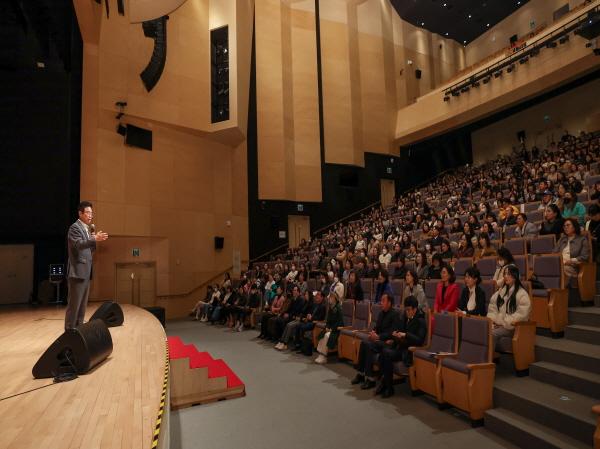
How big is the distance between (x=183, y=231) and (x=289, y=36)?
664 centimetres

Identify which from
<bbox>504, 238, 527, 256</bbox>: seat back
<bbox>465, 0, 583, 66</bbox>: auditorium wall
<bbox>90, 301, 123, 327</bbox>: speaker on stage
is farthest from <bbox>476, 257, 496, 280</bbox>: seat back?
<bbox>465, 0, 583, 66</bbox>: auditorium wall

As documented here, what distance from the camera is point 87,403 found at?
1.99 meters

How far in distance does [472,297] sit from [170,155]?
7536 mm

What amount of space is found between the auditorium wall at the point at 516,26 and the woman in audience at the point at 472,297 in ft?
36.1

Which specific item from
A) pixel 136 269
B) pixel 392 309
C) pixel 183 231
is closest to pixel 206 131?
pixel 183 231

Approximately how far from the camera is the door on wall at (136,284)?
866 centimetres

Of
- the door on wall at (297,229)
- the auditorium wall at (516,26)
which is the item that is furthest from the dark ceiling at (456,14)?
the door on wall at (297,229)

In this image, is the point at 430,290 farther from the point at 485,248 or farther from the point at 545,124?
the point at 545,124

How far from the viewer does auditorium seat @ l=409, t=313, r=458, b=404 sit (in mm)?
3119

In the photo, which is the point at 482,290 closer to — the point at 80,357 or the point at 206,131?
the point at 80,357

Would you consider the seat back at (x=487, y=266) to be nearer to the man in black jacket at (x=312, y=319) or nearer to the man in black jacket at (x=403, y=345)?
the man in black jacket at (x=403, y=345)

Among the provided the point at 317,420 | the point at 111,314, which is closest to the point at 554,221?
the point at 317,420

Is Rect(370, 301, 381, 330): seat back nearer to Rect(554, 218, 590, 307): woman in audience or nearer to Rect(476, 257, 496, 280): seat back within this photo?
Rect(476, 257, 496, 280): seat back

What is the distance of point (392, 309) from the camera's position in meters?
3.96
